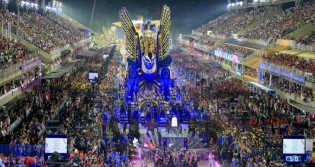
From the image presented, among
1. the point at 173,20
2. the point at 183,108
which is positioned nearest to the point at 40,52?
the point at 183,108

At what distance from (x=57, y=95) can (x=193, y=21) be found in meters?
99.9

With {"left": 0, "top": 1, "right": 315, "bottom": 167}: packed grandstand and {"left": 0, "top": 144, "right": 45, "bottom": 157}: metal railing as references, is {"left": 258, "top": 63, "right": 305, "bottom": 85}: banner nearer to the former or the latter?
{"left": 0, "top": 1, "right": 315, "bottom": 167}: packed grandstand

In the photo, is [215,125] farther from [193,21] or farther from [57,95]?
[193,21]

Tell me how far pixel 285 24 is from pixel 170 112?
32.9m

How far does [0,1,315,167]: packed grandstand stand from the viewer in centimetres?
2400

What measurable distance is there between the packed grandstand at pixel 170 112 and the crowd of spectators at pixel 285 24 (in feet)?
0.84

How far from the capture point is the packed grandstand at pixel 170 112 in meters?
24.0

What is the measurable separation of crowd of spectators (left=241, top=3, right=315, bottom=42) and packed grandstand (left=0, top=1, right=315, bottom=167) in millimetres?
256

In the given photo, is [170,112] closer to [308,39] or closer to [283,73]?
[283,73]

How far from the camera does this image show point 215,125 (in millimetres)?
30828

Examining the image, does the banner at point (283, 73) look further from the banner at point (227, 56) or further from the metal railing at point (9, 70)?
the metal railing at point (9, 70)

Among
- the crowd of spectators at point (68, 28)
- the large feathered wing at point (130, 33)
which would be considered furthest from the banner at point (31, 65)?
the crowd of spectators at point (68, 28)

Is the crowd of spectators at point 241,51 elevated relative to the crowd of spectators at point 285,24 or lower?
lower

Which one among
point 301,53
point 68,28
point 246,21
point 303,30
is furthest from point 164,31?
point 68,28
